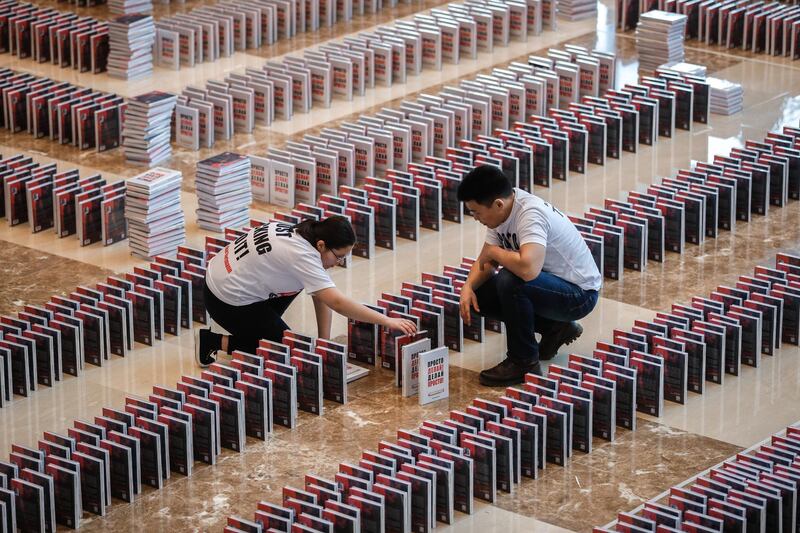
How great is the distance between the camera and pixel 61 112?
14.7 metres

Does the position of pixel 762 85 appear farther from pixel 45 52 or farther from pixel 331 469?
pixel 331 469

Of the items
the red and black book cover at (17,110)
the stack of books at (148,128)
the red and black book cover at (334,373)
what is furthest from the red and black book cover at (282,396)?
the red and black book cover at (17,110)

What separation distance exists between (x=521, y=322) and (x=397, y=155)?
416 cm

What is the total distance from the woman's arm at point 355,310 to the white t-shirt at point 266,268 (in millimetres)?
55

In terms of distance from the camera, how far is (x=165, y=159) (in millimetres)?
14359

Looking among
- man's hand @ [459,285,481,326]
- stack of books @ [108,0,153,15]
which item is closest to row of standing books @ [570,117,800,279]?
man's hand @ [459,285,481,326]

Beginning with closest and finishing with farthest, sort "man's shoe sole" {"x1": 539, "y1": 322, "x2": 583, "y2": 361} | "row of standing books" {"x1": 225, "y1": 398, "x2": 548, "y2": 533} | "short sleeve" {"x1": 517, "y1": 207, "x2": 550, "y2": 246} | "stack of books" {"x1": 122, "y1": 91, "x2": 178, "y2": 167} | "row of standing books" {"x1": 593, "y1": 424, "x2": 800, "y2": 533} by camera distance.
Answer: "row of standing books" {"x1": 593, "y1": 424, "x2": 800, "y2": 533} < "row of standing books" {"x1": 225, "y1": 398, "x2": 548, "y2": 533} < "short sleeve" {"x1": 517, "y1": 207, "x2": 550, "y2": 246} < "man's shoe sole" {"x1": 539, "y1": 322, "x2": 583, "y2": 361} < "stack of books" {"x1": 122, "y1": 91, "x2": 178, "y2": 167}

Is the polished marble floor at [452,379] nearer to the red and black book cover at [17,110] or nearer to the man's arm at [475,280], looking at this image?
the red and black book cover at [17,110]

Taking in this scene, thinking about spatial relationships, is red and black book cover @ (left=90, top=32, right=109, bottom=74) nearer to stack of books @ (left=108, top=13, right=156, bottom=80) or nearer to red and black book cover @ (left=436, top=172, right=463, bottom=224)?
stack of books @ (left=108, top=13, right=156, bottom=80)

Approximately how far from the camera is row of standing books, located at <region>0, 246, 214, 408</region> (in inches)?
396

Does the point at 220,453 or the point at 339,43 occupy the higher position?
the point at 339,43

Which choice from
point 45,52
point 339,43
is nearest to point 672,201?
point 339,43

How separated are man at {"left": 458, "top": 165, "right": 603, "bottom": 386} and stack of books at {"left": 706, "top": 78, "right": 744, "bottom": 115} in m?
5.55

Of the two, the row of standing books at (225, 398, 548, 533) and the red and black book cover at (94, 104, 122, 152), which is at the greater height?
the red and black book cover at (94, 104, 122, 152)
